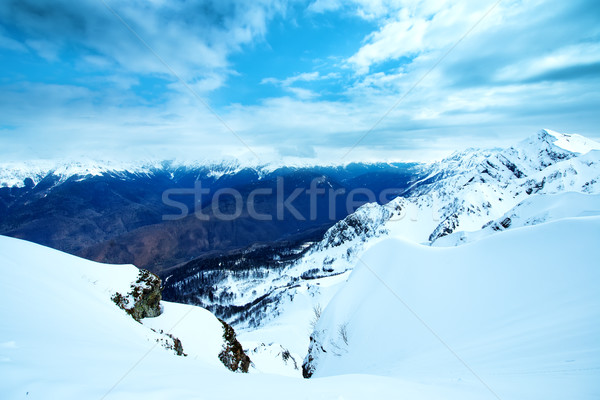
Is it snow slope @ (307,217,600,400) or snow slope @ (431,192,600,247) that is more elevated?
snow slope @ (431,192,600,247)

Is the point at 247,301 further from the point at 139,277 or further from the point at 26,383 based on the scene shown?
the point at 26,383

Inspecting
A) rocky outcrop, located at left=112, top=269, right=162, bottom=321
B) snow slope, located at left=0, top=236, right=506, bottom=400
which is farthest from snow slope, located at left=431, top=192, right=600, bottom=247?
rocky outcrop, located at left=112, top=269, right=162, bottom=321

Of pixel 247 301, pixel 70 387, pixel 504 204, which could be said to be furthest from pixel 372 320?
pixel 504 204

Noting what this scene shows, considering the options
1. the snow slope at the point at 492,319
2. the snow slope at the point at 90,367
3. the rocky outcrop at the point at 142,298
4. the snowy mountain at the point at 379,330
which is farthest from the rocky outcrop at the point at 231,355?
the snow slope at the point at 90,367

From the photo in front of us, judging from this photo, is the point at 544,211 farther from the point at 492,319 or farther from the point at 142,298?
the point at 142,298

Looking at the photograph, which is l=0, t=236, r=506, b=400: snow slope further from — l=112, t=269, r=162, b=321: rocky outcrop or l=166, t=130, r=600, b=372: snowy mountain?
l=166, t=130, r=600, b=372: snowy mountain

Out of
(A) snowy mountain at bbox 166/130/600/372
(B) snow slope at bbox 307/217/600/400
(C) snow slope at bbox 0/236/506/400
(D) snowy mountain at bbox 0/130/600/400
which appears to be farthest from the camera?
(A) snowy mountain at bbox 166/130/600/372

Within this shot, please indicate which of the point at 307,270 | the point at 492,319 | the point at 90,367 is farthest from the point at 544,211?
the point at 307,270
